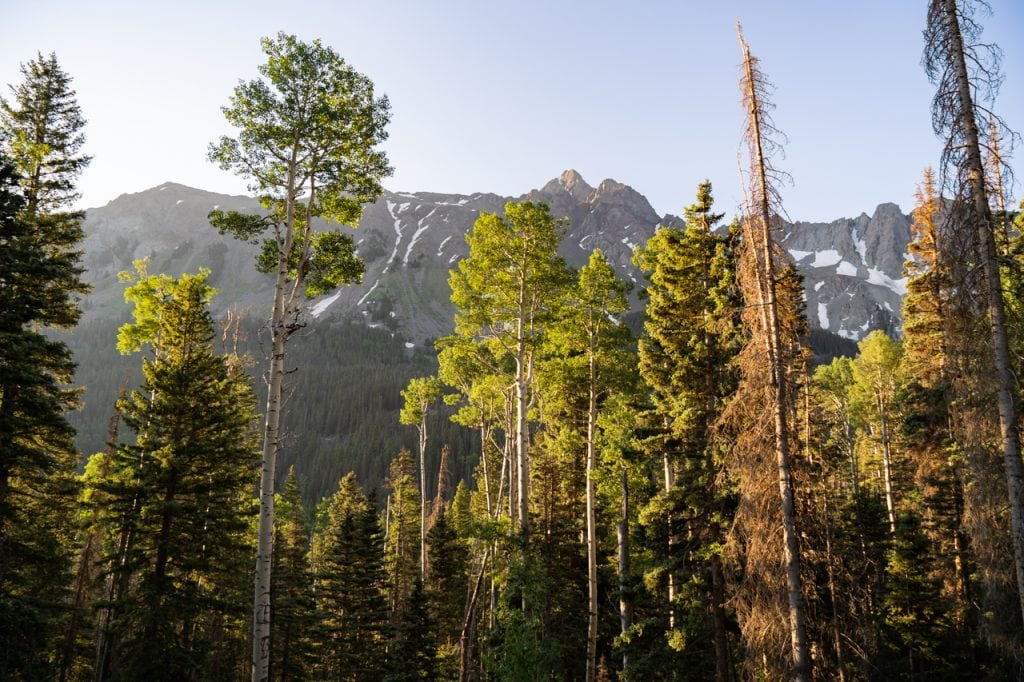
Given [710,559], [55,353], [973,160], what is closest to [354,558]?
[55,353]

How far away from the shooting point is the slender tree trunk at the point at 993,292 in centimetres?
851

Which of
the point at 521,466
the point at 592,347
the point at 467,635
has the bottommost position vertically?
the point at 467,635

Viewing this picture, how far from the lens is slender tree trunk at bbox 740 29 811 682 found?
9609 millimetres

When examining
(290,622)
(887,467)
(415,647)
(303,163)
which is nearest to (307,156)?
(303,163)

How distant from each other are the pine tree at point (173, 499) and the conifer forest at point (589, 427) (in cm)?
9

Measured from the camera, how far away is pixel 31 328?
1664 cm

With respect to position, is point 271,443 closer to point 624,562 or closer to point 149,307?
point 624,562

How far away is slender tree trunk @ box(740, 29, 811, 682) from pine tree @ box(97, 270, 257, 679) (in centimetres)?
1457

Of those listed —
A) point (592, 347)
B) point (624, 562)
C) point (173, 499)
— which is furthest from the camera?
point (624, 562)

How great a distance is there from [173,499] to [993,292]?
2042cm

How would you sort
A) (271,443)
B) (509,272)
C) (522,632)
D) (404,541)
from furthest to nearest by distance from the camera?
(404,541) → (509,272) → (522,632) → (271,443)

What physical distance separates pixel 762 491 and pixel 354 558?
22.4m

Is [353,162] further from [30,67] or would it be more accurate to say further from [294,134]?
[30,67]

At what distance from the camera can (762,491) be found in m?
10.5
